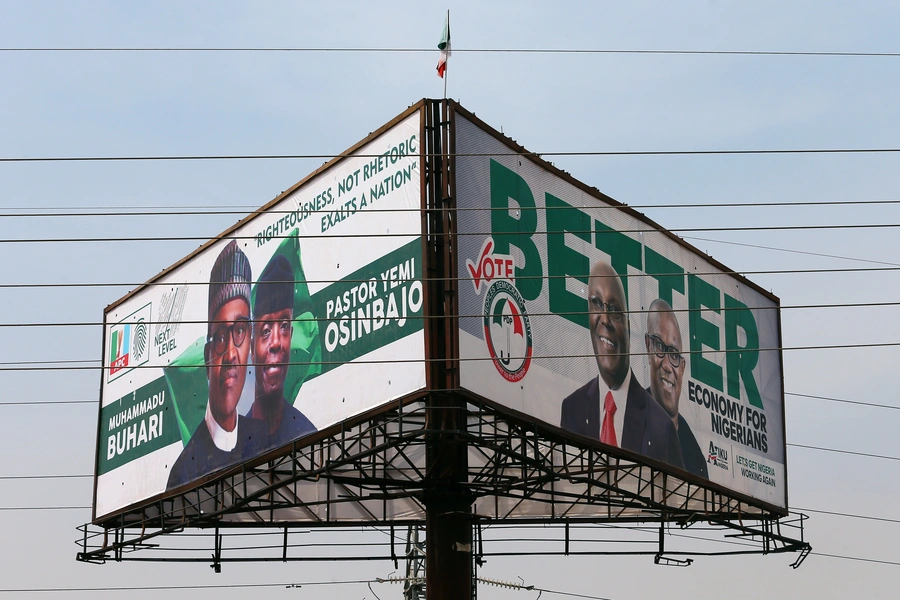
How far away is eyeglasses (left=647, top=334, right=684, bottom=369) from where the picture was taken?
3072 cm

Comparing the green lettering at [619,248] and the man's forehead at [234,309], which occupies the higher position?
the green lettering at [619,248]

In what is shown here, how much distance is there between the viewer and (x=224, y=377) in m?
29.9

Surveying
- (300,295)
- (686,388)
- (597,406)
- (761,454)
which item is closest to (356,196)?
(300,295)

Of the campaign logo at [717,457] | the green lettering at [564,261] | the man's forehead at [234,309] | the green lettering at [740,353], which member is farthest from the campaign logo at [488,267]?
the green lettering at [740,353]

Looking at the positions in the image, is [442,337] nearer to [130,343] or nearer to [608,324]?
[608,324]

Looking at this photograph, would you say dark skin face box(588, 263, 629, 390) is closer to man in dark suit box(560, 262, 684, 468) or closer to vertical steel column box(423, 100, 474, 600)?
man in dark suit box(560, 262, 684, 468)

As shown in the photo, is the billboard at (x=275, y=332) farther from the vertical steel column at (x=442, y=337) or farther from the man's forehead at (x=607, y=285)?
the man's forehead at (x=607, y=285)

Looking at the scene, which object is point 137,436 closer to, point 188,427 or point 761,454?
point 188,427

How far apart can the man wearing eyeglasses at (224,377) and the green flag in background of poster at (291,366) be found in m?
0.32

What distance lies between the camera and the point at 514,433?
26.8 metres

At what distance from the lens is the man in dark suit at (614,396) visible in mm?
27953

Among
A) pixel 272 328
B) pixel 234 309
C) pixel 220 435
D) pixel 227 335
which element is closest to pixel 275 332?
pixel 272 328

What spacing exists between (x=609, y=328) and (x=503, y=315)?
401cm

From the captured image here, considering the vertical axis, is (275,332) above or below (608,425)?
above
